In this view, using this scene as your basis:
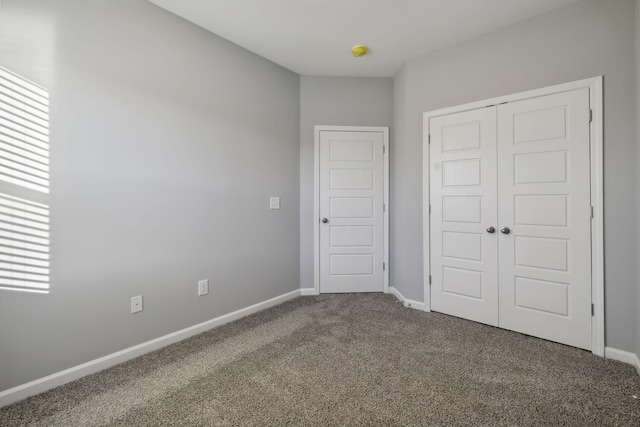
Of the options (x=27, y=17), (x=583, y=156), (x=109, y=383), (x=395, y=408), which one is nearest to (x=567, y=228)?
(x=583, y=156)

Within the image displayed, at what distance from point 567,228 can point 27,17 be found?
12.4 feet

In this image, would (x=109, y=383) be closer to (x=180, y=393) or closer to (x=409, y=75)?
(x=180, y=393)

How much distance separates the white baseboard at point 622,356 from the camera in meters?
1.99

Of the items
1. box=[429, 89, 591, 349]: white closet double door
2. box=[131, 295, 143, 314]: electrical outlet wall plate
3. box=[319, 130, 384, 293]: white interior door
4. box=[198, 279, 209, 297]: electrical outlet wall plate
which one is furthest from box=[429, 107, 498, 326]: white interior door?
box=[131, 295, 143, 314]: electrical outlet wall plate

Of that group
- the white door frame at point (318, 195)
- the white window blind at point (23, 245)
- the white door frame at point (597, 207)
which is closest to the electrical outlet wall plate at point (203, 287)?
the white window blind at point (23, 245)

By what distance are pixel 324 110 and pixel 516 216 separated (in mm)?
2273

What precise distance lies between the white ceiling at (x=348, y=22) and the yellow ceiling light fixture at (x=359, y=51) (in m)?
0.05

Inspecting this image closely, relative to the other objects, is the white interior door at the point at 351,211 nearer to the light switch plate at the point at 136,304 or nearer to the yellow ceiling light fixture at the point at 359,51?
the yellow ceiling light fixture at the point at 359,51

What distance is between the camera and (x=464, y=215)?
279cm

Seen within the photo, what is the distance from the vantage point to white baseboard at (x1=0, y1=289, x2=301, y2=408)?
165 centimetres

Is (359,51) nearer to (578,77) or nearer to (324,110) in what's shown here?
(324,110)

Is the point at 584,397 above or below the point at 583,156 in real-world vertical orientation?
below

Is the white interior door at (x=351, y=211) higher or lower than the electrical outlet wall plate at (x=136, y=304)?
higher

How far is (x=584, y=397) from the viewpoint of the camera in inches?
65.1
